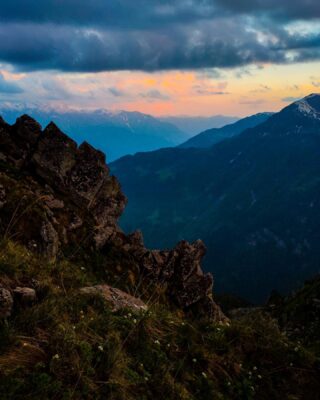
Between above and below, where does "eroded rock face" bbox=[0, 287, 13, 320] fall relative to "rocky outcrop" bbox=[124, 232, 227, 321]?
above

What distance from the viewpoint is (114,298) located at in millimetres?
11961

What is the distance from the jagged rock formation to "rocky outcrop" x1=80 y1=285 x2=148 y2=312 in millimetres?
21032

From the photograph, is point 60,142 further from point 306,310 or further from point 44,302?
point 44,302

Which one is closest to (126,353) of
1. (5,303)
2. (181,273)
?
(5,303)

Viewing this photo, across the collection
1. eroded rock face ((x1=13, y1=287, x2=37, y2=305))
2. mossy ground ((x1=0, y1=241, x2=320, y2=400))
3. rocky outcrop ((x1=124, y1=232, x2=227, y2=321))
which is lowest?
rocky outcrop ((x1=124, y1=232, x2=227, y2=321))

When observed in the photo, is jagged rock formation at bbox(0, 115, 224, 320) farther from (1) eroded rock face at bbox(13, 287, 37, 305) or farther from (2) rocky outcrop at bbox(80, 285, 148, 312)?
(1) eroded rock face at bbox(13, 287, 37, 305)

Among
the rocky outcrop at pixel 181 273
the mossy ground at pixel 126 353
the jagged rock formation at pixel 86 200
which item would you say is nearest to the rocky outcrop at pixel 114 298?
the mossy ground at pixel 126 353

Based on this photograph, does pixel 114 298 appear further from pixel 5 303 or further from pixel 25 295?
pixel 5 303

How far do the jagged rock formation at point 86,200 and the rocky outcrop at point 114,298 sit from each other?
69.0 feet

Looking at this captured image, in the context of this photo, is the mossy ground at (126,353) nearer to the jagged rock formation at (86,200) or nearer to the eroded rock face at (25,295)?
the eroded rock face at (25,295)

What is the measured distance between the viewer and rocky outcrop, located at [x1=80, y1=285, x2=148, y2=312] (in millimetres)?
10532

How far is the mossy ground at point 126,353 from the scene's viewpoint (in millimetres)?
6855

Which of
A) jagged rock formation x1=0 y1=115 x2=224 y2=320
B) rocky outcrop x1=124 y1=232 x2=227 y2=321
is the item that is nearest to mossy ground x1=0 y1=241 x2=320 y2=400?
jagged rock formation x1=0 y1=115 x2=224 y2=320

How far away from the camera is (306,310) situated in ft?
125
